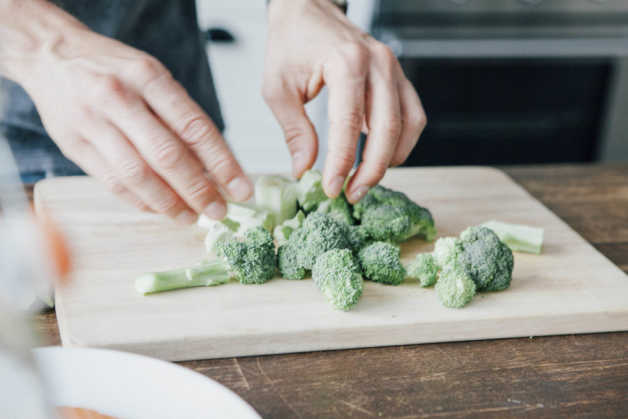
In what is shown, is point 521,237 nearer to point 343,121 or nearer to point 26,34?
point 343,121

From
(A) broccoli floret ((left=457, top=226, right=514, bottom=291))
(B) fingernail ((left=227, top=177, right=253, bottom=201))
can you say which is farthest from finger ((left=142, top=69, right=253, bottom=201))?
(A) broccoli floret ((left=457, top=226, right=514, bottom=291))

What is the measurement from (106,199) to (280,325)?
0.67m

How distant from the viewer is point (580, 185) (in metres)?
1.73

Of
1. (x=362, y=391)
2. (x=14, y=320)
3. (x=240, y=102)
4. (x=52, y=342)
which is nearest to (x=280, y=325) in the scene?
(x=362, y=391)

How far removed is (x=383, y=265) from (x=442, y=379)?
271 millimetres

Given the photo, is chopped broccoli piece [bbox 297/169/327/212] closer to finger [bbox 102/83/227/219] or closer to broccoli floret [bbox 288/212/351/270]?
broccoli floret [bbox 288/212/351/270]

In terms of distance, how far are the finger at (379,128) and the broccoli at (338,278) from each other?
22 centimetres

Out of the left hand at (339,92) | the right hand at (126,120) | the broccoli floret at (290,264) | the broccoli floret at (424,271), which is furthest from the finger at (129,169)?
the broccoli floret at (424,271)

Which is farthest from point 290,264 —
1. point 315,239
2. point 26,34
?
point 26,34

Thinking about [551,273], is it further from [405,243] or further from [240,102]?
[240,102]

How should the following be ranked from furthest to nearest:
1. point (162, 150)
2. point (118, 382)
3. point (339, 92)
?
1. point (339, 92)
2. point (162, 150)
3. point (118, 382)

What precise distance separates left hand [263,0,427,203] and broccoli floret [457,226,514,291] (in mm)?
249

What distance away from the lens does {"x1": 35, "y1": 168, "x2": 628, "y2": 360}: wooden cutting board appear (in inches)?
38.1

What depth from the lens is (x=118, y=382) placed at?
2.30 ft
